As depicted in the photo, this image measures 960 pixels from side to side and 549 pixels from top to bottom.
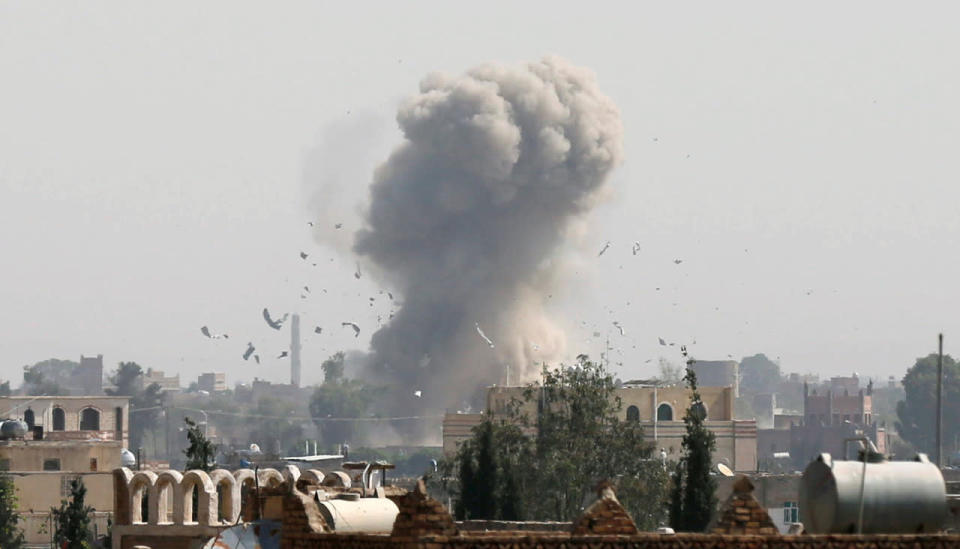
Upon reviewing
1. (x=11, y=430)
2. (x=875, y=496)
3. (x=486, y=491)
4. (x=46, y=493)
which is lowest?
(x=875, y=496)

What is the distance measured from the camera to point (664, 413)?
110m

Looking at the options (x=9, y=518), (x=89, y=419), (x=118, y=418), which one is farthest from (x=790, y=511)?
(x=118, y=418)

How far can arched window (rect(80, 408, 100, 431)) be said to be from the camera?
414ft

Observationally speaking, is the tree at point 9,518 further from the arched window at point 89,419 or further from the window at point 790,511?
the arched window at point 89,419

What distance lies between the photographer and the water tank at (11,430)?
313ft

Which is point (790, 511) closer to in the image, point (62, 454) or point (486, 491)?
point (486, 491)

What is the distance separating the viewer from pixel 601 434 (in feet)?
260

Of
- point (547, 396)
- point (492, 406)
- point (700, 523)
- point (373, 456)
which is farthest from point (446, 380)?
point (700, 523)

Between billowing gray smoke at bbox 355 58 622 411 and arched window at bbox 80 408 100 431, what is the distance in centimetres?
5638

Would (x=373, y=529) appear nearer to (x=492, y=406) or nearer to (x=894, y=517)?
(x=894, y=517)

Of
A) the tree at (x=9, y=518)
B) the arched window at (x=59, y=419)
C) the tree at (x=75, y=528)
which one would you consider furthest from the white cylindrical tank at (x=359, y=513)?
the arched window at (x=59, y=419)

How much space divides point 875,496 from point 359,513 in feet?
17.0

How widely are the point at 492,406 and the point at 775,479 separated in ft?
137

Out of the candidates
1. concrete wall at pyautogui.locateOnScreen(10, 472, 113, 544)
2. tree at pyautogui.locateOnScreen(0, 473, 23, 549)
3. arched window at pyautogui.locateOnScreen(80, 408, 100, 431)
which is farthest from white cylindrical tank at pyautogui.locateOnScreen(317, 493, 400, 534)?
arched window at pyautogui.locateOnScreen(80, 408, 100, 431)
